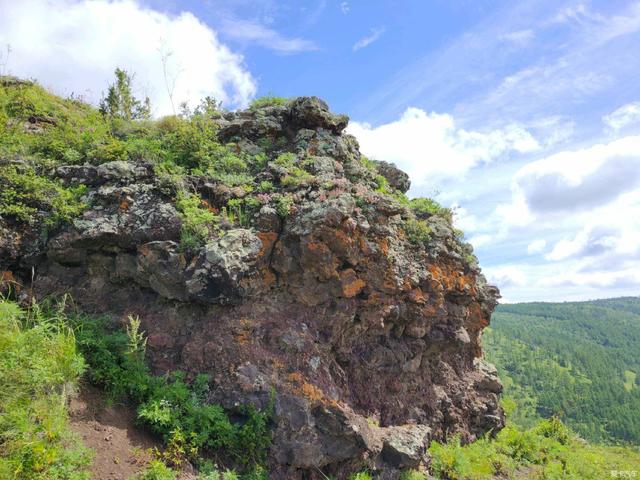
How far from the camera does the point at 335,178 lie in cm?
1043

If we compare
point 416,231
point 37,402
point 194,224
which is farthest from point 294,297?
point 37,402

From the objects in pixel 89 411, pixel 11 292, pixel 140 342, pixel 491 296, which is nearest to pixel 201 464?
pixel 89 411

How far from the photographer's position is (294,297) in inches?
353

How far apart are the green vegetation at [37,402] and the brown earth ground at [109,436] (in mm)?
261

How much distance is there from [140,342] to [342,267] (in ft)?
15.1

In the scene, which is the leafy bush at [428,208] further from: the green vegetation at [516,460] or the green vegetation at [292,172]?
the green vegetation at [516,460]

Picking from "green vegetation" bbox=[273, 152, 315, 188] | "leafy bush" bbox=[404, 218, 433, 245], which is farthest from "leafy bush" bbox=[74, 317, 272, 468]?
"leafy bush" bbox=[404, 218, 433, 245]

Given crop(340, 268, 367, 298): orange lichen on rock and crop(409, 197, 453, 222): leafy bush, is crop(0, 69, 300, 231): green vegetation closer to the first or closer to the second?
crop(340, 268, 367, 298): orange lichen on rock

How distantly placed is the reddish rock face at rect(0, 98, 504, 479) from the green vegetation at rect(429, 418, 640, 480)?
73 cm

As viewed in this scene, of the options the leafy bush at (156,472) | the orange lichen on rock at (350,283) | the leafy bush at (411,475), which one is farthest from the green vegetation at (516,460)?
the leafy bush at (156,472)

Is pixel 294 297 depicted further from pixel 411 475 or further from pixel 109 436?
pixel 411 475

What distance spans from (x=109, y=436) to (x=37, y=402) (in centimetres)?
116

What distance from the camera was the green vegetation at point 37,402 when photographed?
16.3 ft

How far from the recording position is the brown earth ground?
568cm
